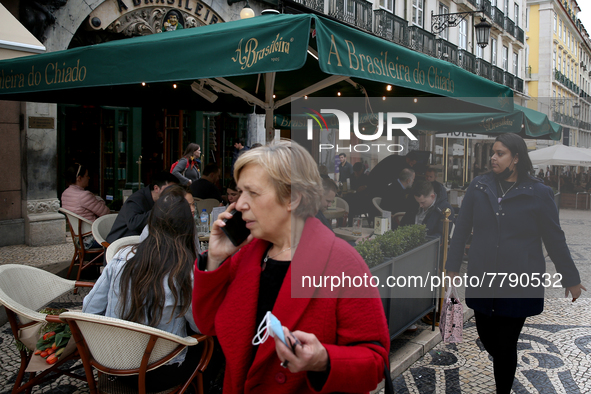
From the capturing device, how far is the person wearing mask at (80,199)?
5.19 meters

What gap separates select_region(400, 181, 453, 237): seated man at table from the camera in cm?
457

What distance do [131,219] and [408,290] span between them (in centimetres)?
270

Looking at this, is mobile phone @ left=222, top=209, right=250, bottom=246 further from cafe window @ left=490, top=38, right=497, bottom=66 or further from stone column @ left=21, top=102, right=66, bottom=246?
cafe window @ left=490, top=38, right=497, bottom=66

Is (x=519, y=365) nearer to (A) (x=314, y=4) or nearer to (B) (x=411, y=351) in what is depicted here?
(B) (x=411, y=351)

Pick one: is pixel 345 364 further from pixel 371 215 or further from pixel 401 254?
pixel 371 215

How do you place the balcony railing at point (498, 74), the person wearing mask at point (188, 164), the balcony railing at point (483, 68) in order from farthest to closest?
the balcony railing at point (498, 74) → the balcony railing at point (483, 68) → the person wearing mask at point (188, 164)

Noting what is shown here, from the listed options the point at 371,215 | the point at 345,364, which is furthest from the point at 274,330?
the point at 371,215

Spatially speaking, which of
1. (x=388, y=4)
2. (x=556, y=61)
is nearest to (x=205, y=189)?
(x=388, y=4)

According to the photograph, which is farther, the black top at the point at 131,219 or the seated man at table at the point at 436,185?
the seated man at table at the point at 436,185

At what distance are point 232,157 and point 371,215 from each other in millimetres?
5987

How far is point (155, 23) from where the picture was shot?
30.1ft

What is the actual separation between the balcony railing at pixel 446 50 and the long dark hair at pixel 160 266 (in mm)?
21095

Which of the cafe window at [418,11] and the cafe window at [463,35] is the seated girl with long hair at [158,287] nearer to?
the cafe window at [418,11]

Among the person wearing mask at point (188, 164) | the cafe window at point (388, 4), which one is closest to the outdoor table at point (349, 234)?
the person wearing mask at point (188, 164)
